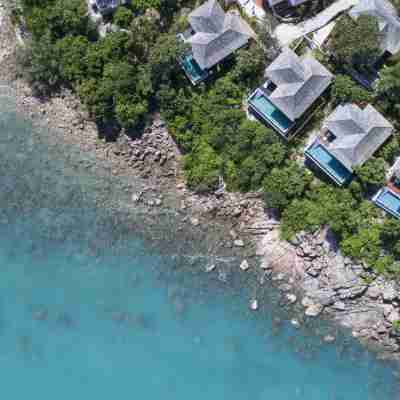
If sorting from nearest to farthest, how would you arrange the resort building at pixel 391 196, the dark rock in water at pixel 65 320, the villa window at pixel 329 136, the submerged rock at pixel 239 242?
1. the resort building at pixel 391 196
2. the villa window at pixel 329 136
3. the submerged rock at pixel 239 242
4. the dark rock in water at pixel 65 320

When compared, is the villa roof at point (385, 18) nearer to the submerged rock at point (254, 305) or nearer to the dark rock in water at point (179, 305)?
the submerged rock at point (254, 305)

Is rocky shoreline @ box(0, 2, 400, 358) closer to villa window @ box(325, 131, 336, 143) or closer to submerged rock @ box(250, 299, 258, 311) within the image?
submerged rock @ box(250, 299, 258, 311)

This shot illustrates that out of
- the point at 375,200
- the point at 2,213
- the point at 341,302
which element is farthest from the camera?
the point at 2,213

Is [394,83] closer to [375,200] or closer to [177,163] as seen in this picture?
[375,200]

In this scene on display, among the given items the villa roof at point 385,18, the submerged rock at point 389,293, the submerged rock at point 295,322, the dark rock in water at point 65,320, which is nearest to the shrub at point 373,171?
the villa roof at point 385,18

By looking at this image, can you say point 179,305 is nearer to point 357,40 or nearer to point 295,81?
point 295,81

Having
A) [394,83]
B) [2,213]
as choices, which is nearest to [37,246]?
[2,213]
